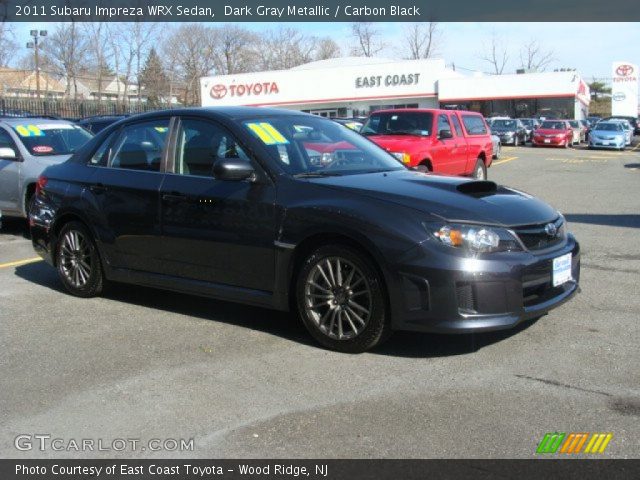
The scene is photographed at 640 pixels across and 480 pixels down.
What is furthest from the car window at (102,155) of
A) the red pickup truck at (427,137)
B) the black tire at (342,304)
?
the red pickup truck at (427,137)

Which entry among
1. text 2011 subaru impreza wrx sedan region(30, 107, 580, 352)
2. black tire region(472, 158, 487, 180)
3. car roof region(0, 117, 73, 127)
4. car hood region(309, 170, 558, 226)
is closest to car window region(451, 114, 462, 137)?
black tire region(472, 158, 487, 180)

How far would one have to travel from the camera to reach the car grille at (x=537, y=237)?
4898 millimetres

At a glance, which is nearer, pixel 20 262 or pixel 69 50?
pixel 20 262

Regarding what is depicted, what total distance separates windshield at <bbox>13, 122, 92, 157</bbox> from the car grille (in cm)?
783

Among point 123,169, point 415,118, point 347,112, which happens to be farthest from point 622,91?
point 123,169

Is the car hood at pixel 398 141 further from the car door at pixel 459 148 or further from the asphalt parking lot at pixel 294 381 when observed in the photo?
the asphalt parking lot at pixel 294 381

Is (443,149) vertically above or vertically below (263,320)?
above

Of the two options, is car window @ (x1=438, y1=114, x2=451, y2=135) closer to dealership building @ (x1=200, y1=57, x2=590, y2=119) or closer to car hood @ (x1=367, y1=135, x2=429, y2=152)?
car hood @ (x1=367, y1=135, x2=429, y2=152)

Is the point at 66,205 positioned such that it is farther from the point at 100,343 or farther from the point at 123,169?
the point at 100,343

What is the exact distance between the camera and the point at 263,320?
607 cm

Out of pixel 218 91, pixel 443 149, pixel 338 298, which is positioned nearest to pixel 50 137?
pixel 443 149

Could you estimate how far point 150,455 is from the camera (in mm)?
3705

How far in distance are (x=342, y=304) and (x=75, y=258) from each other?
118 inches

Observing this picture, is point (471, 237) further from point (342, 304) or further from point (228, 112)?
point (228, 112)
